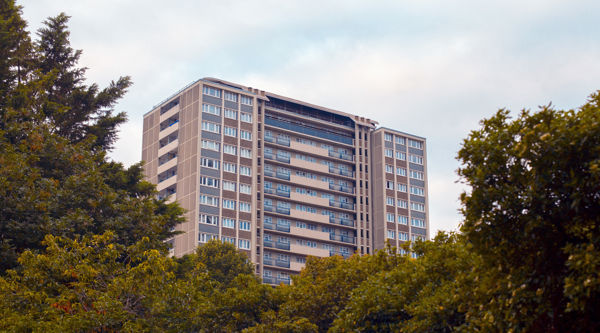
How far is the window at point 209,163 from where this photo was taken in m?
93.7

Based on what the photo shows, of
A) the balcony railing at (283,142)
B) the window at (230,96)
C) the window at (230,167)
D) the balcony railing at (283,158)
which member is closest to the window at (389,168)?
the balcony railing at (283,158)

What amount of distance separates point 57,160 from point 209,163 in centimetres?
5433

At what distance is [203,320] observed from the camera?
35750 millimetres

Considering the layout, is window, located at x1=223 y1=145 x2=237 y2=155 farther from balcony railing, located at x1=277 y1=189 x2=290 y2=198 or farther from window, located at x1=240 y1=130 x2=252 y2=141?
balcony railing, located at x1=277 y1=189 x2=290 y2=198

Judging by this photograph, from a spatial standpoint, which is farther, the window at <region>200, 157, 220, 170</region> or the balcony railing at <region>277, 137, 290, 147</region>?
the balcony railing at <region>277, 137, 290, 147</region>

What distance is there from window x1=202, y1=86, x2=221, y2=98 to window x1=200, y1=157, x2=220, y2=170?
28.7ft

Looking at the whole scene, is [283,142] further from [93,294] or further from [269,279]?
[93,294]

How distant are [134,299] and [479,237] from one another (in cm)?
1974

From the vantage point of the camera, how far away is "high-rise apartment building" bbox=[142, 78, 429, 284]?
9450 cm

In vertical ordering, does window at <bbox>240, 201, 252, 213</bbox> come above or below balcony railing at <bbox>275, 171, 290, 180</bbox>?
below

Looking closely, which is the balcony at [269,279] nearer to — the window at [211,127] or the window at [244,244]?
the window at [244,244]

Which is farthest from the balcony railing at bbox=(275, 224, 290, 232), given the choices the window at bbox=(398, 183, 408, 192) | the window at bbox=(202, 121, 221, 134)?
the window at bbox=(398, 183, 408, 192)

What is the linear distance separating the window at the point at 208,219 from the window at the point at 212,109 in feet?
44.2

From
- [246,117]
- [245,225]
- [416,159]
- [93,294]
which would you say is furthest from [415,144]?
[93,294]
